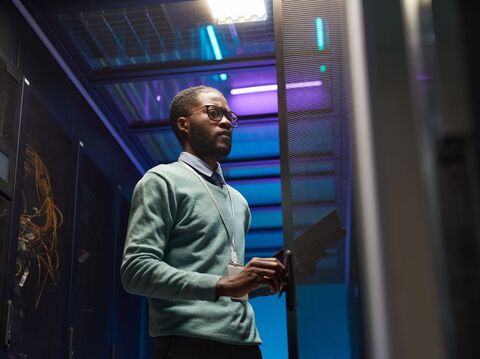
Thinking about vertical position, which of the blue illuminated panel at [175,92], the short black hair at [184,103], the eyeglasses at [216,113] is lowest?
the eyeglasses at [216,113]

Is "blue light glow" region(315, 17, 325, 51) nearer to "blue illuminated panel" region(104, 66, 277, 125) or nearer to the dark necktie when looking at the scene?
the dark necktie

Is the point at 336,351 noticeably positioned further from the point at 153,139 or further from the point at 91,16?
the point at 153,139

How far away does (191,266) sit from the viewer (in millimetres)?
1681

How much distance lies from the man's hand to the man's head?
1.96 ft

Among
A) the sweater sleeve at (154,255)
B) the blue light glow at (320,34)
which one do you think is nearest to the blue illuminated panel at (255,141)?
the sweater sleeve at (154,255)

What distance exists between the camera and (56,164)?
4238 millimetres

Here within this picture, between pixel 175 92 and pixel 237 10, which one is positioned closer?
pixel 237 10

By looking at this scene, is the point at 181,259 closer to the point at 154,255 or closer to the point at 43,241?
the point at 154,255

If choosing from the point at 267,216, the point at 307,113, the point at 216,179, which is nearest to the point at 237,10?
the point at 216,179

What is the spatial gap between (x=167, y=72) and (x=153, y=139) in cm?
127

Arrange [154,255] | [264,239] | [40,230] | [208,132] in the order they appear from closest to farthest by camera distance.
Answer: [154,255], [208,132], [40,230], [264,239]

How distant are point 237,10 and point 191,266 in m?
2.70

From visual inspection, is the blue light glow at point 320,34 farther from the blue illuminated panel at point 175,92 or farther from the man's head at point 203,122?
the blue illuminated panel at point 175,92

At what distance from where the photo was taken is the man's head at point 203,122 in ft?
6.69
